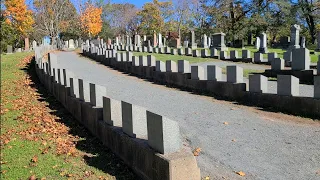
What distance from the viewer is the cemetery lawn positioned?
5.19 m

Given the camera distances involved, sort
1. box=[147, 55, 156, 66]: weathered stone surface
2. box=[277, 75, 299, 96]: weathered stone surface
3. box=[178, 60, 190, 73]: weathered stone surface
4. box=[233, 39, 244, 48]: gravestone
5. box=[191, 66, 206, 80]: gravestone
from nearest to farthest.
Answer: box=[277, 75, 299, 96]: weathered stone surface
box=[191, 66, 206, 80]: gravestone
box=[178, 60, 190, 73]: weathered stone surface
box=[147, 55, 156, 66]: weathered stone surface
box=[233, 39, 244, 48]: gravestone

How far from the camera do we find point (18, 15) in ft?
174

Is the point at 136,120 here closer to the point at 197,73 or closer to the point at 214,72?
the point at 214,72

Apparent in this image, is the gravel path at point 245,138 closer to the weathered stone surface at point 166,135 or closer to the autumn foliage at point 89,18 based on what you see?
the weathered stone surface at point 166,135

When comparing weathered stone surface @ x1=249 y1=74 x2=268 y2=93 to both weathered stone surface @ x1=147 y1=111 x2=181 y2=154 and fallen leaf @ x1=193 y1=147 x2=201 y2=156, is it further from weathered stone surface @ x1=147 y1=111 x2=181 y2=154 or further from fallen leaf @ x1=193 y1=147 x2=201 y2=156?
weathered stone surface @ x1=147 y1=111 x2=181 y2=154

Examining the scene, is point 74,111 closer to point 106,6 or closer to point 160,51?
point 160,51

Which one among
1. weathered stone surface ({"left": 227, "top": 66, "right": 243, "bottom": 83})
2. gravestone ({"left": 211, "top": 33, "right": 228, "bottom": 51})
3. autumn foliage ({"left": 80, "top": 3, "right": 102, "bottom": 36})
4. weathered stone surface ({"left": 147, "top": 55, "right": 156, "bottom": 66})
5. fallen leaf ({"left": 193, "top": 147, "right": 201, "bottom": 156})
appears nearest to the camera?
fallen leaf ({"left": 193, "top": 147, "right": 201, "bottom": 156})

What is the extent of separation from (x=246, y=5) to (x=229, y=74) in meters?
39.7

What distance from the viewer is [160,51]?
30453mm

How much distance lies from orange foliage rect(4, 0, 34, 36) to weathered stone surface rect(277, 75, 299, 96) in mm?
51954

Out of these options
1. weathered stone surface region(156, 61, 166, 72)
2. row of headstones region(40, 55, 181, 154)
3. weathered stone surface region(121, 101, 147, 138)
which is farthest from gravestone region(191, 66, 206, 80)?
weathered stone surface region(121, 101, 147, 138)

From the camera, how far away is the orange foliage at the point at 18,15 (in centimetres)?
5266

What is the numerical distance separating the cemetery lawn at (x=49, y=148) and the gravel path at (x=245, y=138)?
1519 millimetres

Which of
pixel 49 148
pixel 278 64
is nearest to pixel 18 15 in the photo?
pixel 278 64
